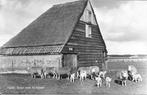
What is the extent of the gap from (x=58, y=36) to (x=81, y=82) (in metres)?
9.84

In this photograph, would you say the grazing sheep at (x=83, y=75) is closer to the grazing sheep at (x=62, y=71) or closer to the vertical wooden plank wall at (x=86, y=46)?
the grazing sheep at (x=62, y=71)

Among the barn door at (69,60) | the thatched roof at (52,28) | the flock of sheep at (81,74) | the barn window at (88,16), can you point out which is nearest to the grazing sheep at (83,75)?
the flock of sheep at (81,74)

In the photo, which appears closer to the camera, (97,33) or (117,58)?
(97,33)

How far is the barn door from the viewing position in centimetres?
2648

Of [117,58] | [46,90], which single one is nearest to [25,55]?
[46,90]

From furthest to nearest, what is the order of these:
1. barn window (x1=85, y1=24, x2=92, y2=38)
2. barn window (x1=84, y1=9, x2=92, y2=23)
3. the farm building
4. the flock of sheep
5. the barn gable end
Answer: barn window (x1=85, y1=24, x2=92, y2=38), barn window (x1=84, y1=9, x2=92, y2=23), the barn gable end, the farm building, the flock of sheep

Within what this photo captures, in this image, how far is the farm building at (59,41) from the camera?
1059 inches

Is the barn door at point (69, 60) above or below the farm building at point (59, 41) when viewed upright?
below

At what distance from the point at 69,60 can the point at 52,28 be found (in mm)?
5247

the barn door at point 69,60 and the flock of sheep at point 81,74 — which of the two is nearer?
the flock of sheep at point 81,74

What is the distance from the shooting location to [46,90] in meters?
16.1

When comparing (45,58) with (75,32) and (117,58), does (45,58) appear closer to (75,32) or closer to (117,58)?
(75,32)

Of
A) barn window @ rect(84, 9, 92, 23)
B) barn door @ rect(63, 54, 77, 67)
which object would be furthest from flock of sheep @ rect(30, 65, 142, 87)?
barn window @ rect(84, 9, 92, 23)

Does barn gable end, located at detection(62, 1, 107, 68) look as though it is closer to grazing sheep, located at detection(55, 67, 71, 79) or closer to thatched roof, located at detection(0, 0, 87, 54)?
thatched roof, located at detection(0, 0, 87, 54)
